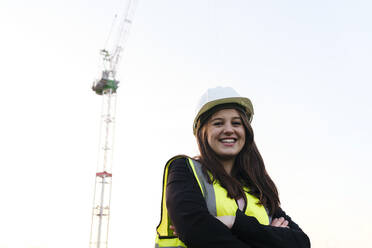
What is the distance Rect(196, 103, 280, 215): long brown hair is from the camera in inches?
129

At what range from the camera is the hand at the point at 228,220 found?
2.91m

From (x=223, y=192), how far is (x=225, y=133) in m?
0.53

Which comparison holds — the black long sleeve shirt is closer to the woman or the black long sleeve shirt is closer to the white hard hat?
the woman

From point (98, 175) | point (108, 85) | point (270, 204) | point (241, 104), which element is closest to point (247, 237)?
point (270, 204)

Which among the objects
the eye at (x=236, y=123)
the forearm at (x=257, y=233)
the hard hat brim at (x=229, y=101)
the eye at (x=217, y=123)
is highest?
the hard hat brim at (x=229, y=101)

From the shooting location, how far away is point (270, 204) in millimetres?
3486

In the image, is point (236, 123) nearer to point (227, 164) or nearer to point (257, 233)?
point (227, 164)

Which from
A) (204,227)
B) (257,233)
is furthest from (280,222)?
(204,227)

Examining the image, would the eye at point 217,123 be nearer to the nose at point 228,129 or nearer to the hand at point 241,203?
the nose at point 228,129

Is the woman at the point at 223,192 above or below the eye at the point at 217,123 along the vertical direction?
below

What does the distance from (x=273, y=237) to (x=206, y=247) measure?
0.52 metres

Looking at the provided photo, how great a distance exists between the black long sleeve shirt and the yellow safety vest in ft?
0.31

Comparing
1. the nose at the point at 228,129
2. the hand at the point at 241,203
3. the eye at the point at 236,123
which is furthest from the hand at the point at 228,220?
the eye at the point at 236,123

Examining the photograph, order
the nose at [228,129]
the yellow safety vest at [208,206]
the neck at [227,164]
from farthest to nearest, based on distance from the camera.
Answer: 1. the neck at [227,164]
2. the nose at [228,129]
3. the yellow safety vest at [208,206]
